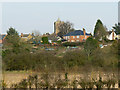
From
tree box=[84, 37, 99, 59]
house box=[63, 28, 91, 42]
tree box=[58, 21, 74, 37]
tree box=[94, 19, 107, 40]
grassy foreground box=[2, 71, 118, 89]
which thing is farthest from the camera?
tree box=[58, 21, 74, 37]

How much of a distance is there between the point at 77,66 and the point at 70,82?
199 cm

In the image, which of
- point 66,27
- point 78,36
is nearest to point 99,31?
point 78,36

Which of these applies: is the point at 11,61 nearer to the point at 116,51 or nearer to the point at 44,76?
the point at 44,76

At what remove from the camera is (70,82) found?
6070 mm

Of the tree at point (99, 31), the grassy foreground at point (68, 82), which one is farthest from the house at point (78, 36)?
the grassy foreground at point (68, 82)

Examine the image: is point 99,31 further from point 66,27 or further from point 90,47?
point 90,47

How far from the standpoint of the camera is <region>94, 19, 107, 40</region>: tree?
2339 centimetres

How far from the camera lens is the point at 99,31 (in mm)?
23469

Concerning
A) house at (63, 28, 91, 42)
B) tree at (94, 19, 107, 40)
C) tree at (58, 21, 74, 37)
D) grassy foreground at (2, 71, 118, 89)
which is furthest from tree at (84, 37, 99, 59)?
tree at (58, 21, 74, 37)

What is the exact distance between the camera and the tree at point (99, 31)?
23391mm

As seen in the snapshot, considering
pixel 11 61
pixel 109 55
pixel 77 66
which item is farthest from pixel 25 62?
pixel 109 55

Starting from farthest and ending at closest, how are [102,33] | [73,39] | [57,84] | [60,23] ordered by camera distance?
1. [60,23]
2. [73,39]
3. [102,33]
4. [57,84]

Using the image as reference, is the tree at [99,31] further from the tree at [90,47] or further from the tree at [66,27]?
the tree at [90,47]

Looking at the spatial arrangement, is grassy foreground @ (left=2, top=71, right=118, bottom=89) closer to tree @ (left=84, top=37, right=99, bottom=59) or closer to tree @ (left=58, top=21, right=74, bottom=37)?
tree @ (left=84, top=37, right=99, bottom=59)
